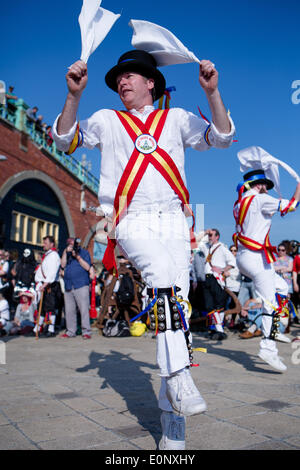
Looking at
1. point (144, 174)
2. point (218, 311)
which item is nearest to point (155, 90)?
point (144, 174)

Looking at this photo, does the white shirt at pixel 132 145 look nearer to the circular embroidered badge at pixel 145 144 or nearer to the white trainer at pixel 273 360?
the circular embroidered badge at pixel 145 144

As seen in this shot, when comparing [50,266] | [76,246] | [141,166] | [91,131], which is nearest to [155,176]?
[141,166]

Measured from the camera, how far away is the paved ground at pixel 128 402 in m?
2.31

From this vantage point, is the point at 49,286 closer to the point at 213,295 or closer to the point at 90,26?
the point at 213,295

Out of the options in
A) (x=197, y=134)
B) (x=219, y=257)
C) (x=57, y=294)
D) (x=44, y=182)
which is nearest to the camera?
(x=197, y=134)

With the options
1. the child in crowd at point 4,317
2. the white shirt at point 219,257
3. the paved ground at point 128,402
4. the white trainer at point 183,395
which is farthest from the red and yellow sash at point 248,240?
the child in crowd at point 4,317

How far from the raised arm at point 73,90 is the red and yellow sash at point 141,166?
339mm

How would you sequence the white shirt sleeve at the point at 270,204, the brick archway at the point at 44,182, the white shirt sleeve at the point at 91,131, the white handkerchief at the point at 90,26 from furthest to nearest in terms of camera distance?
the brick archway at the point at 44,182 < the white shirt sleeve at the point at 270,204 < the white shirt sleeve at the point at 91,131 < the white handkerchief at the point at 90,26

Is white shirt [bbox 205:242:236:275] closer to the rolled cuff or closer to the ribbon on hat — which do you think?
the ribbon on hat

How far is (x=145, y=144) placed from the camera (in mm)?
2467

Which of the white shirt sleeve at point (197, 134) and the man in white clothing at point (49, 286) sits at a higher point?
the white shirt sleeve at point (197, 134)

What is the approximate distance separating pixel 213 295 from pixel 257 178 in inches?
160

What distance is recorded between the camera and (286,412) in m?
2.85

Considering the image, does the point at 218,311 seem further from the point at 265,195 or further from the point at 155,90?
the point at 155,90
